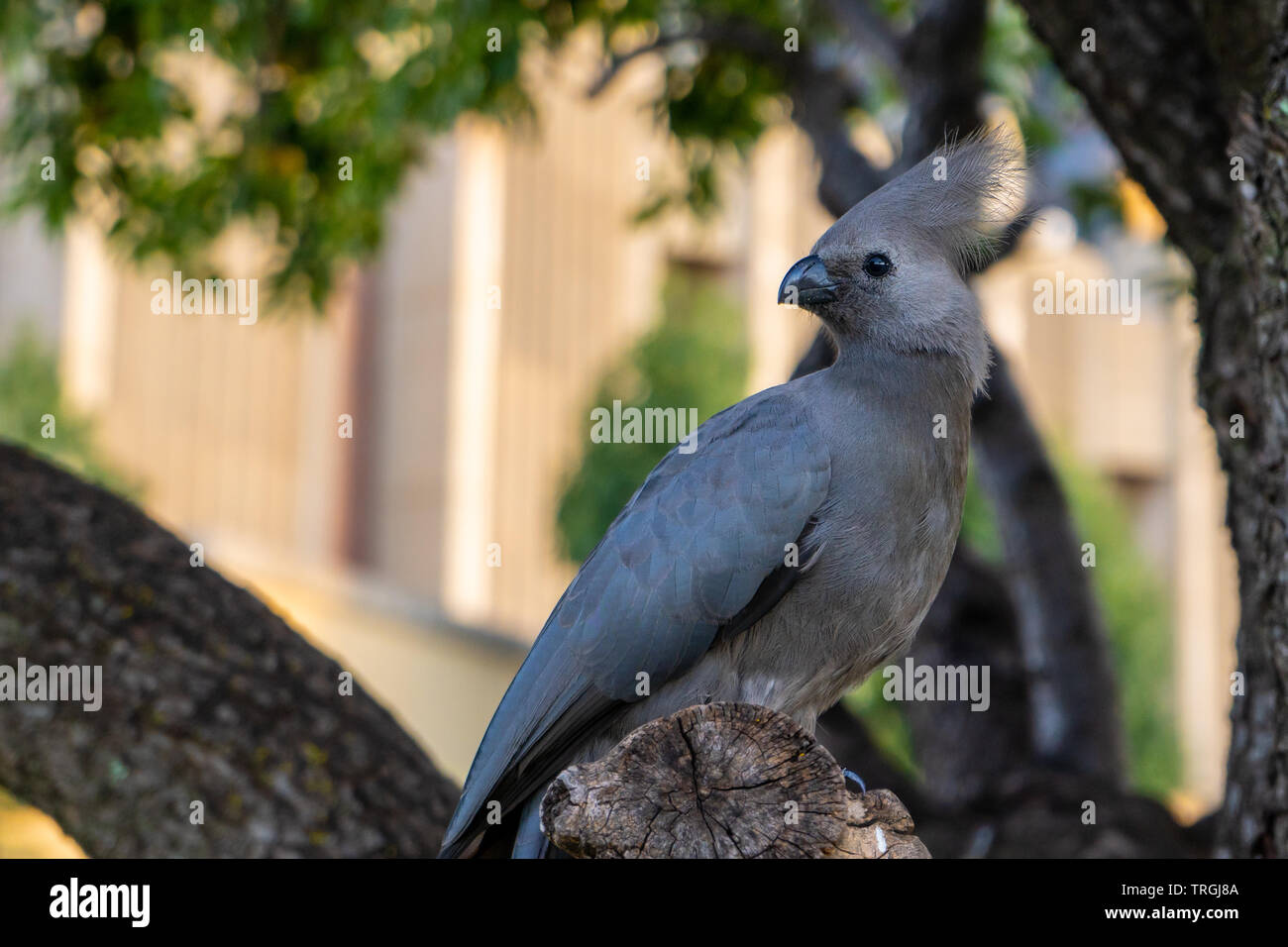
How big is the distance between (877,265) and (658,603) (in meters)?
1.16

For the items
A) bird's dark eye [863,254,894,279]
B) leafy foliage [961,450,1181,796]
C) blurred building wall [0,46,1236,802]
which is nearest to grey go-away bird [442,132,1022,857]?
bird's dark eye [863,254,894,279]

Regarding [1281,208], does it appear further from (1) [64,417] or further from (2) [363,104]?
(1) [64,417]

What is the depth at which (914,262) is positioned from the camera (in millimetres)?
3916

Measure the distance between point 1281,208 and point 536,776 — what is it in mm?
2458

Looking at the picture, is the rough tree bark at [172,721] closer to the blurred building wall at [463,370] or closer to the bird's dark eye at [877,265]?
the bird's dark eye at [877,265]

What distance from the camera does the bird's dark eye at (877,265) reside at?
3912 mm

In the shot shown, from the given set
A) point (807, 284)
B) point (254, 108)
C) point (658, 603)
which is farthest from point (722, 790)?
point (254, 108)

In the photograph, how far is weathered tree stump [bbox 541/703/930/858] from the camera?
272 cm

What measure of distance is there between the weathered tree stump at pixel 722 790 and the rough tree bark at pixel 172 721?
169 centimetres

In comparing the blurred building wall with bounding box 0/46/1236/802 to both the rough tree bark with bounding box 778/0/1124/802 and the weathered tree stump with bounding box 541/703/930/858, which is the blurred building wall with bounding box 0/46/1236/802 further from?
the weathered tree stump with bounding box 541/703/930/858

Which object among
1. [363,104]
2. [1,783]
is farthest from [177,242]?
[1,783]

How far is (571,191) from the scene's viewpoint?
27.3 meters

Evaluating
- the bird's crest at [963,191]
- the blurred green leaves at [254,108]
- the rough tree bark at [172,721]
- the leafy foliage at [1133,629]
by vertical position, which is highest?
the blurred green leaves at [254,108]

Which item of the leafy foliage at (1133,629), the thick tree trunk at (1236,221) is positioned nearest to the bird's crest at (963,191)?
the thick tree trunk at (1236,221)
